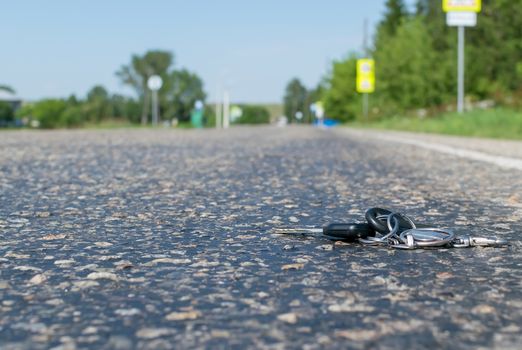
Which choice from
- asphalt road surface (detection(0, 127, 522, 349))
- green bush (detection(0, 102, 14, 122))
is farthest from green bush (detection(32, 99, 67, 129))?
asphalt road surface (detection(0, 127, 522, 349))

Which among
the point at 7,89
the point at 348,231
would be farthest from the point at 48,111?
the point at 348,231

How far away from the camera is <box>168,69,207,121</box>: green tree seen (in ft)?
461

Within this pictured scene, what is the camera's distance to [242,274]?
9.75ft

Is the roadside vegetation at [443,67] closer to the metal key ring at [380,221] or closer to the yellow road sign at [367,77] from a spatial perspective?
the yellow road sign at [367,77]

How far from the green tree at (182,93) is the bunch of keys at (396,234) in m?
137

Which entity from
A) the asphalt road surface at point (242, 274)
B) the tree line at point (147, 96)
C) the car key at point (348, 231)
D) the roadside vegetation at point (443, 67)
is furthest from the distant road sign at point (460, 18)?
the tree line at point (147, 96)

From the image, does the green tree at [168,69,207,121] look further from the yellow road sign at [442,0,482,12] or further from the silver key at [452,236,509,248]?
the silver key at [452,236,509,248]

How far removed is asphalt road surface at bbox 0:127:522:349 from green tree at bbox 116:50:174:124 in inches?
5263

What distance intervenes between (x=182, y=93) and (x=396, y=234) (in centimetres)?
14260

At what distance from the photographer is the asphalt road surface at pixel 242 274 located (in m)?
2.15

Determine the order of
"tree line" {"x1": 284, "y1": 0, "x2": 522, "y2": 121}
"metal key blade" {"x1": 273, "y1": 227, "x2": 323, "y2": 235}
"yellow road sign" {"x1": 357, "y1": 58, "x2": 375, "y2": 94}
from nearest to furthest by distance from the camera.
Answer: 1. "metal key blade" {"x1": 273, "y1": 227, "x2": 323, "y2": 235}
2. "tree line" {"x1": 284, "y1": 0, "x2": 522, "y2": 121}
3. "yellow road sign" {"x1": 357, "y1": 58, "x2": 375, "y2": 94}

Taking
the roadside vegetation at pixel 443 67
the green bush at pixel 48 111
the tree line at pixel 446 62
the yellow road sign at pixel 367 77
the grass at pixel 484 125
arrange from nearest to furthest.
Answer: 1. the grass at pixel 484 125
2. the roadside vegetation at pixel 443 67
3. the tree line at pixel 446 62
4. the yellow road sign at pixel 367 77
5. the green bush at pixel 48 111

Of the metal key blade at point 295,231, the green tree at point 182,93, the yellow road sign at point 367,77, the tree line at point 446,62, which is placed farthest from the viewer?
the green tree at point 182,93

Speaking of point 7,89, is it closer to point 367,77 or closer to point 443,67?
point 367,77
